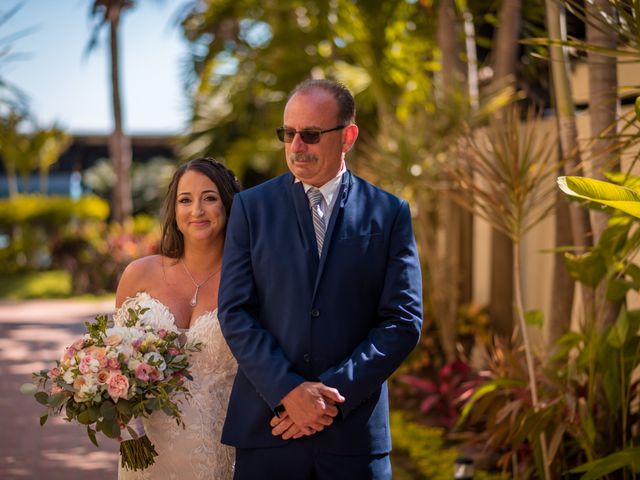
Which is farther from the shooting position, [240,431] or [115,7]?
[115,7]

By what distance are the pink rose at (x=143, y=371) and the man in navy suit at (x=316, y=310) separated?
336 mm

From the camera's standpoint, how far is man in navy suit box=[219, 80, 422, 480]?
292 centimetres

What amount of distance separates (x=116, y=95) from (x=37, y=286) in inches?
200

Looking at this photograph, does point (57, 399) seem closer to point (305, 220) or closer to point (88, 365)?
point (88, 365)

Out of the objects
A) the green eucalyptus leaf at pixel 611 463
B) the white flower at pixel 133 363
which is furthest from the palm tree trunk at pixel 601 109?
the white flower at pixel 133 363

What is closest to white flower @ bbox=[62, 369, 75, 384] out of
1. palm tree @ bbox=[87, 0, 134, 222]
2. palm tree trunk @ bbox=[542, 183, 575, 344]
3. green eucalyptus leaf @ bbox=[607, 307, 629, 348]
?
green eucalyptus leaf @ bbox=[607, 307, 629, 348]

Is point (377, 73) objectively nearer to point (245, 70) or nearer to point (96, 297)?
point (245, 70)

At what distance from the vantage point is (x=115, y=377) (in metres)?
3.16

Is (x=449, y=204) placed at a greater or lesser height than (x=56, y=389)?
greater

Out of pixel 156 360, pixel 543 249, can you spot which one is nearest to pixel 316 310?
pixel 156 360

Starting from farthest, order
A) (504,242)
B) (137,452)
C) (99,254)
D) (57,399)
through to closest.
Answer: (99,254), (504,242), (137,452), (57,399)

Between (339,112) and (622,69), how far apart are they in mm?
4001

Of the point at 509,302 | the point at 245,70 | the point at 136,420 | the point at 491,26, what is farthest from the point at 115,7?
the point at 136,420

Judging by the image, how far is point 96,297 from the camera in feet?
59.7
